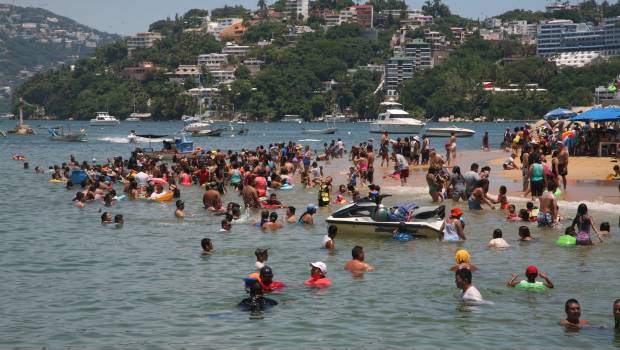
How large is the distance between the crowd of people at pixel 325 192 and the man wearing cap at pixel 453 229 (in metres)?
0.02

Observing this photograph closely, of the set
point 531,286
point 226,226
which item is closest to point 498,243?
point 531,286

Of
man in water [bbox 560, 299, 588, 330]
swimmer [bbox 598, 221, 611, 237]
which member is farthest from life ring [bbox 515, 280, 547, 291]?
swimmer [bbox 598, 221, 611, 237]

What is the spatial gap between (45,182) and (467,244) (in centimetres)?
2719

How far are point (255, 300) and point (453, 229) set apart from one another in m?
7.49

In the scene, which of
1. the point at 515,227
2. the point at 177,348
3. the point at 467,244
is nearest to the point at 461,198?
the point at 515,227

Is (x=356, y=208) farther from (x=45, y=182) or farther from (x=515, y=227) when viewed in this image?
(x=45, y=182)

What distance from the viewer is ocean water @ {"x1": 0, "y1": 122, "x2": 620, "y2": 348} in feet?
46.8

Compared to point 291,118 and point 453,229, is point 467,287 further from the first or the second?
point 291,118

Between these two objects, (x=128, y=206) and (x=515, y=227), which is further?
Answer: (x=128, y=206)

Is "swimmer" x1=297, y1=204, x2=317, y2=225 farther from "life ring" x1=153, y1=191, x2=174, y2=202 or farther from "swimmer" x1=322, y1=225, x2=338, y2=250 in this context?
"life ring" x1=153, y1=191, x2=174, y2=202

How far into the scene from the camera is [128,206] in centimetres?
3142

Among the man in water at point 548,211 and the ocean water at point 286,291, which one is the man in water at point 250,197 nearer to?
the ocean water at point 286,291

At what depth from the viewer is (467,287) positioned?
52.7ft

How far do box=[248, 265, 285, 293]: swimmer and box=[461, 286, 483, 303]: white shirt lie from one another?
317cm
